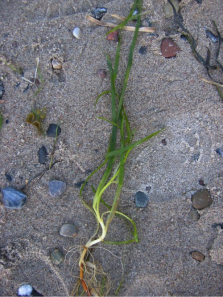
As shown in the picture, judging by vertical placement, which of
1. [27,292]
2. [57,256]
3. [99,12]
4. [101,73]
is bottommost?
[27,292]

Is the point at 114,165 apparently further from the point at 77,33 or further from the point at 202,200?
the point at 77,33

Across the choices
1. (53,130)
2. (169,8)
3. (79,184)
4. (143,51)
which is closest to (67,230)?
(79,184)

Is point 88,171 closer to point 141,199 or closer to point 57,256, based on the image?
point 141,199

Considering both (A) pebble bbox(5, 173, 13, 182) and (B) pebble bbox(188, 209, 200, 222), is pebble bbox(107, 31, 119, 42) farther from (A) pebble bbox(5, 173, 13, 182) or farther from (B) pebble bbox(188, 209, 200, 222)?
(B) pebble bbox(188, 209, 200, 222)

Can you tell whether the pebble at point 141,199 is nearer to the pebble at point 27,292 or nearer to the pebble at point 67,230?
the pebble at point 67,230

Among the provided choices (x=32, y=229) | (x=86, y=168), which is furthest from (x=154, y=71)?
(x=32, y=229)

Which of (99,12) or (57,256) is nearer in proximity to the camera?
(57,256)

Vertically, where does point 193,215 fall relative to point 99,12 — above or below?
below

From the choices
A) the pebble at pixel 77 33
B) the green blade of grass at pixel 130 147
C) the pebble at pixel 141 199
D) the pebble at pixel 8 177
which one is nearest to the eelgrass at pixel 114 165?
the green blade of grass at pixel 130 147
